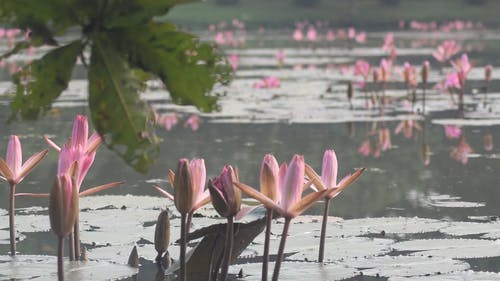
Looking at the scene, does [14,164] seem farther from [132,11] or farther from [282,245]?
[132,11]

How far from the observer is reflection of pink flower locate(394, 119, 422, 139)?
7.80 meters

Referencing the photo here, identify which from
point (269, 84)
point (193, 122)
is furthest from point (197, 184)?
point (269, 84)

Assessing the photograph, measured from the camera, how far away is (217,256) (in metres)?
2.57

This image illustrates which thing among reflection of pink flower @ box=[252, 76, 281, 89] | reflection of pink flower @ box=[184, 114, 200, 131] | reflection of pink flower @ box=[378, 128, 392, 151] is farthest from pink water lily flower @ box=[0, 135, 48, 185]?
reflection of pink flower @ box=[252, 76, 281, 89]

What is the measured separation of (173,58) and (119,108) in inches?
3.3

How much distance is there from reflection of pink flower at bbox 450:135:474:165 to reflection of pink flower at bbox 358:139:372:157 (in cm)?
52

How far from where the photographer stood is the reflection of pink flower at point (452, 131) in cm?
761

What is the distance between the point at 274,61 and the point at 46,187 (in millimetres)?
14015

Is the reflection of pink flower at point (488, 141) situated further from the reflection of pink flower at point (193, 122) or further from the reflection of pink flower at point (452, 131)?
the reflection of pink flower at point (193, 122)

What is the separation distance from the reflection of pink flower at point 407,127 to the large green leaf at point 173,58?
6431 millimetres

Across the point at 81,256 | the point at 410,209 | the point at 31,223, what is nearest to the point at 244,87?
the point at 410,209

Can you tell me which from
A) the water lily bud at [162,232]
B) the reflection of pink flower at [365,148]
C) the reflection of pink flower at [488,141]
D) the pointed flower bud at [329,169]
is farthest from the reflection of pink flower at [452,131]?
the pointed flower bud at [329,169]

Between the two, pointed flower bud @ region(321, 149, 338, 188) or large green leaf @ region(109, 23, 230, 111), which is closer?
large green leaf @ region(109, 23, 230, 111)

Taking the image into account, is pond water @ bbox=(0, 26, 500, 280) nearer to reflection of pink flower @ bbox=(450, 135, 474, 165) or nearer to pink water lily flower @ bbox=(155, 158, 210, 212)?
reflection of pink flower @ bbox=(450, 135, 474, 165)
